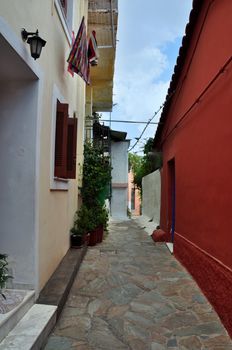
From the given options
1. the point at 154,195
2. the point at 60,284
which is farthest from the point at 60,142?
the point at 154,195

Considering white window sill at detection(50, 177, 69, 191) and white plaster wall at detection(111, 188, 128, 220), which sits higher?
white window sill at detection(50, 177, 69, 191)

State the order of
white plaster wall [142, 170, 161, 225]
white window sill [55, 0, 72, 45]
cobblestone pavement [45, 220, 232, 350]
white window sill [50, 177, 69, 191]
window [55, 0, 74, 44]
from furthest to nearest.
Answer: white plaster wall [142, 170, 161, 225] < window [55, 0, 74, 44] < white window sill [55, 0, 72, 45] < white window sill [50, 177, 69, 191] < cobblestone pavement [45, 220, 232, 350]

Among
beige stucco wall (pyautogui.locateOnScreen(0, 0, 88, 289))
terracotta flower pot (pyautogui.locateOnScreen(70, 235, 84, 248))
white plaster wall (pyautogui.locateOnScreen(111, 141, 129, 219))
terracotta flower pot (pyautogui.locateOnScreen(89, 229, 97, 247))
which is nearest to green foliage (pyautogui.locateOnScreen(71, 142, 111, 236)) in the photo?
terracotta flower pot (pyautogui.locateOnScreen(89, 229, 97, 247))

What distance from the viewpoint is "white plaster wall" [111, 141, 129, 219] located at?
56.4ft

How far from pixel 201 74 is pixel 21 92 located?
293cm

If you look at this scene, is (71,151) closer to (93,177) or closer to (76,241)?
(76,241)

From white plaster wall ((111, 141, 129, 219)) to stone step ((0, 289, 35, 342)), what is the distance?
44.4ft

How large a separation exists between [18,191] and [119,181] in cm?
1365

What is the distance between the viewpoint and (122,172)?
17.5m

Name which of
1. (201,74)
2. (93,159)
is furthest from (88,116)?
(201,74)

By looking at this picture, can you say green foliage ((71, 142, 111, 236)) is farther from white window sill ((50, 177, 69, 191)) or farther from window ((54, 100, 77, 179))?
window ((54, 100, 77, 179))

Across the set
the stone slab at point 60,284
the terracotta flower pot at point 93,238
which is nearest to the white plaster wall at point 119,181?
the terracotta flower pot at point 93,238

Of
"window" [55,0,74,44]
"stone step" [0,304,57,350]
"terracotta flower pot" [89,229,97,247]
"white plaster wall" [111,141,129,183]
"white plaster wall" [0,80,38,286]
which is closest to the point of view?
"stone step" [0,304,57,350]

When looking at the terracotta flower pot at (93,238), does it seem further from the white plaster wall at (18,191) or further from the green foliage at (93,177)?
the white plaster wall at (18,191)
